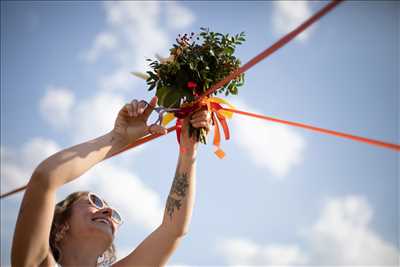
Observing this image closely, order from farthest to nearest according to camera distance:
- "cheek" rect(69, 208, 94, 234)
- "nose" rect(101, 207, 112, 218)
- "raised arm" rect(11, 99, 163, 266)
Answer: "nose" rect(101, 207, 112, 218), "cheek" rect(69, 208, 94, 234), "raised arm" rect(11, 99, 163, 266)

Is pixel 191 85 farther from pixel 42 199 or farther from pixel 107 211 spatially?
pixel 42 199

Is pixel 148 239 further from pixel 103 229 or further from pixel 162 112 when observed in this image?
pixel 162 112

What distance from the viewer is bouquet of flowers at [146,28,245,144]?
12.9ft

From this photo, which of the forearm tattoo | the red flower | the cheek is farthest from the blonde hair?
the red flower

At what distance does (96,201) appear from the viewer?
4344mm

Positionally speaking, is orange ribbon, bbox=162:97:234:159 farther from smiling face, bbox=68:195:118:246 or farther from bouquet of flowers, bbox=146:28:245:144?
smiling face, bbox=68:195:118:246

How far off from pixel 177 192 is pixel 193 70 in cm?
118

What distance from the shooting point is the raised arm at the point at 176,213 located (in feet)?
12.5

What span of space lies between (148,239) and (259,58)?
6.64 feet

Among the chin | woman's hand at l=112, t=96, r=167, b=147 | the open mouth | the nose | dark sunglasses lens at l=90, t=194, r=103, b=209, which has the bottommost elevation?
the chin

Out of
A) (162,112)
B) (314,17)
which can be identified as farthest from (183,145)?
(314,17)

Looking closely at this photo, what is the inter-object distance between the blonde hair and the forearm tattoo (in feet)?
3.13

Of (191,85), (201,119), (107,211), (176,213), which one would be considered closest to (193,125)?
(201,119)

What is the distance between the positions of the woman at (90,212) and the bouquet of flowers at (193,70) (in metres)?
0.25
